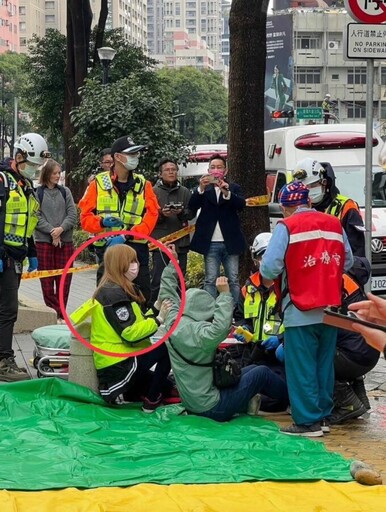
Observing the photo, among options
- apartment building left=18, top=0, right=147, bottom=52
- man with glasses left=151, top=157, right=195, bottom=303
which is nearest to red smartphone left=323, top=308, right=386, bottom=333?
man with glasses left=151, top=157, right=195, bottom=303

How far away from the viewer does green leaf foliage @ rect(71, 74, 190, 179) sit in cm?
2050

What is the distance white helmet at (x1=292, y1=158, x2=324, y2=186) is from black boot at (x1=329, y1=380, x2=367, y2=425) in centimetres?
168

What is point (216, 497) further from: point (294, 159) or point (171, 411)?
point (294, 159)

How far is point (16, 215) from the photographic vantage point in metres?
9.00

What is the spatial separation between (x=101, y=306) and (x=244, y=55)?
487cm

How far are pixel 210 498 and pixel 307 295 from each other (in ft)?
6.74

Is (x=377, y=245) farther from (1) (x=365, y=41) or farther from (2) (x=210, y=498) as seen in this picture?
(2) (x=210, y=498)

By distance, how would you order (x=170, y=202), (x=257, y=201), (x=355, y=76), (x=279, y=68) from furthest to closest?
(x=355, y=76), (x=279, y=68), (x=257, y=201), (x=170, y=202)

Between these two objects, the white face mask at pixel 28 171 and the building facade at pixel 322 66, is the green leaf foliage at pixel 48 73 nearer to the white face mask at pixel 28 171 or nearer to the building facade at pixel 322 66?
the white face mask at pixel 28 171

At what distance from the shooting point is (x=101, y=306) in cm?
791

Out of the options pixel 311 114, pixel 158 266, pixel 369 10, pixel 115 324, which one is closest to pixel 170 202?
pixel 158 266

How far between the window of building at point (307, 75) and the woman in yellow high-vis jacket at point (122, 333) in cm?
10242

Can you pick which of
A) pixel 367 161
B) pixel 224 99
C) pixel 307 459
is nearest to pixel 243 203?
pixel 367 161

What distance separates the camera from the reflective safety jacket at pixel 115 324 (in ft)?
25.6
